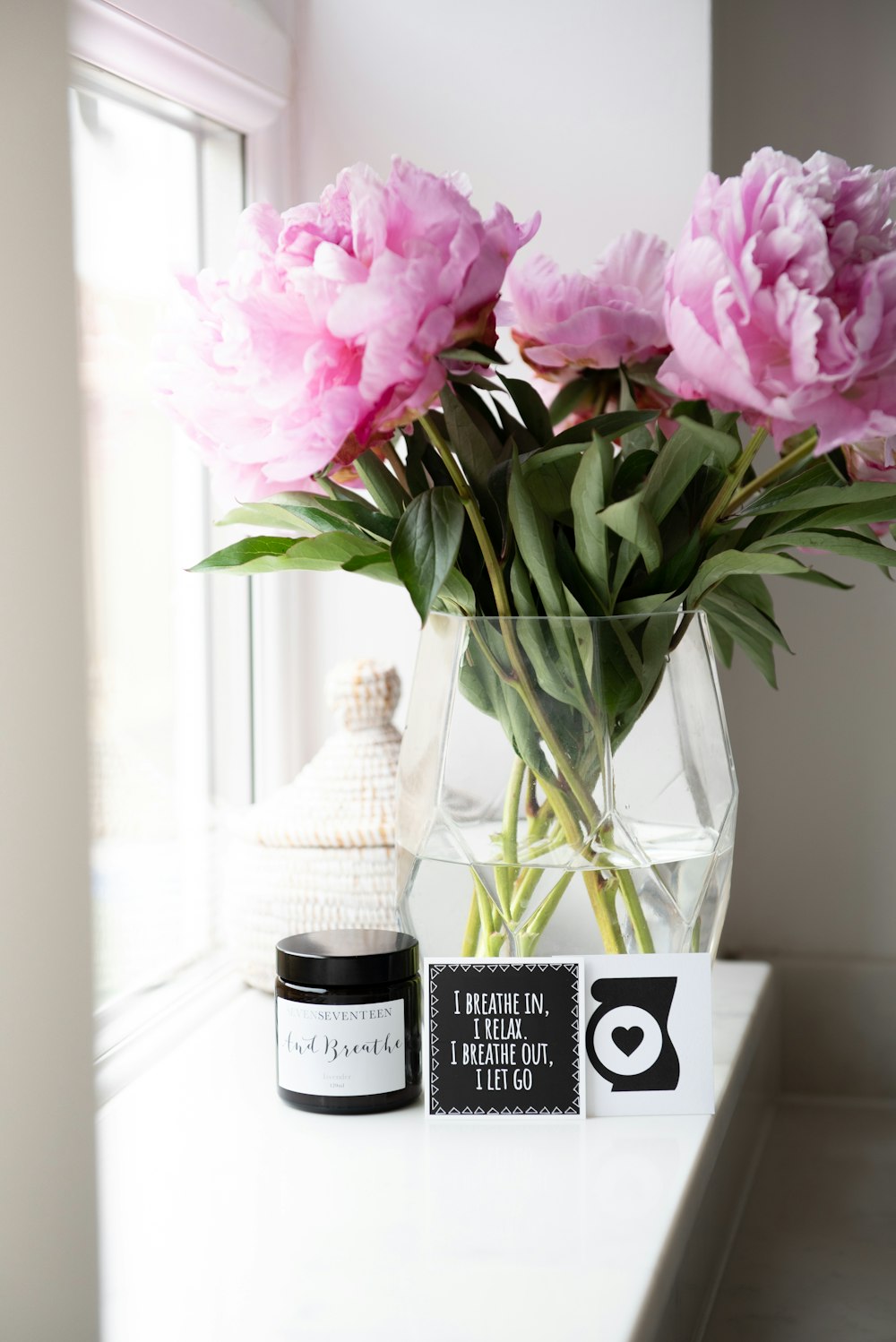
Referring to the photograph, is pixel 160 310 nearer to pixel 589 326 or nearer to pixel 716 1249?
pixel 589 326

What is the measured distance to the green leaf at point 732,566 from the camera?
57cm

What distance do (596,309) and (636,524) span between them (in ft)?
0.43

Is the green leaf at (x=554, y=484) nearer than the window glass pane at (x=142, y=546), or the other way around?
the green leaf at (x=554, y=484)

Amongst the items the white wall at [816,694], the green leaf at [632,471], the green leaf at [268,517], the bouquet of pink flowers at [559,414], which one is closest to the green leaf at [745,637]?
the bouquet of pink flowers at [559,414]

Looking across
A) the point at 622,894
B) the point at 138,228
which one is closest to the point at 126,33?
the point at 138,228

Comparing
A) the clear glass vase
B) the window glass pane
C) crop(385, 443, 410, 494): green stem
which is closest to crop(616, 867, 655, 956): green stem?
the clear glass vase

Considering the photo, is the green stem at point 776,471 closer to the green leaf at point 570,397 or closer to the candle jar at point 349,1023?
the green leaf at point 570,397

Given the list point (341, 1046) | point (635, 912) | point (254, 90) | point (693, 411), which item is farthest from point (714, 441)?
point (254, 90)

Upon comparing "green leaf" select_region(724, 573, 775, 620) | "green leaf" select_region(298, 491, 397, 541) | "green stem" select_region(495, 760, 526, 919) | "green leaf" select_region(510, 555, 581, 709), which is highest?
"green leaf" select_region(298, 491, 397, 541)

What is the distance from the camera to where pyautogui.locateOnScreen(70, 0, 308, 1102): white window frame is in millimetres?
803

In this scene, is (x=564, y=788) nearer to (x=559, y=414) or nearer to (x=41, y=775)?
(x=559, y=414)

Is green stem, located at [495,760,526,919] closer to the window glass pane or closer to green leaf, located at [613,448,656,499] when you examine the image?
green leaf, located at [613,448,656,499]

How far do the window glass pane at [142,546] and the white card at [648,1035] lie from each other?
1.00 ft

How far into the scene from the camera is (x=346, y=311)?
0.50 meters
